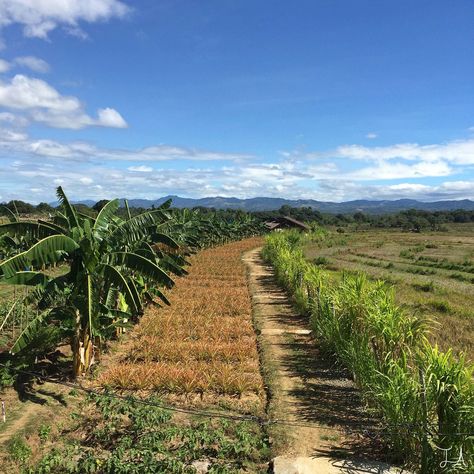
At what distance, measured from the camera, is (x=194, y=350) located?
10.9m

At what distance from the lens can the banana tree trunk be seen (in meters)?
9.04

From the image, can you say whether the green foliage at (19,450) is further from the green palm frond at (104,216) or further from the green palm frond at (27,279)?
the green palm frond at (104,216)

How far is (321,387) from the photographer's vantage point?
890 centimetres

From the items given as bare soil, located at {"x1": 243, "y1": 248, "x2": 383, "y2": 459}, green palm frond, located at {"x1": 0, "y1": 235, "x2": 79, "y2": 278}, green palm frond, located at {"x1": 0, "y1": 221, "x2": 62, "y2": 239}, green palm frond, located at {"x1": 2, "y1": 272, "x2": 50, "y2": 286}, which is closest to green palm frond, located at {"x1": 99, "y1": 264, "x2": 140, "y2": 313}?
green palm frond, located at {"x1": 0, "y1": 235, "x2": 79, "y2": 278}

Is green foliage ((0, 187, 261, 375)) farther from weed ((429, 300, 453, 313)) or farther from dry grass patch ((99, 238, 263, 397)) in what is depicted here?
weed ((429, 300, 453, 313))

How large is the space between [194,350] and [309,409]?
3.83 m

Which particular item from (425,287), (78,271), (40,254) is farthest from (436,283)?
(40,254)

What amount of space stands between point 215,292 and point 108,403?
39.3 ft

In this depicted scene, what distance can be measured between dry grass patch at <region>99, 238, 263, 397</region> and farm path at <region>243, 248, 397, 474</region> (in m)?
0.54

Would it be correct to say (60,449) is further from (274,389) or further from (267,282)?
(267,282)

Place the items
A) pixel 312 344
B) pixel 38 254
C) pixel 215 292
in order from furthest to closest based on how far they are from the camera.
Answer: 1. pixel 215 292
2. pixel 312 344
3. pixel 38 254

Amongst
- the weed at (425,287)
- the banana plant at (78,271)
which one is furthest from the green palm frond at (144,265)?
the weed at (425,287)

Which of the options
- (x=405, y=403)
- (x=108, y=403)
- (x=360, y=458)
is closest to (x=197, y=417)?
(x=108, y=403)

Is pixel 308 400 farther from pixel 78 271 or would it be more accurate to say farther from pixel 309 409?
pixel 78 271
